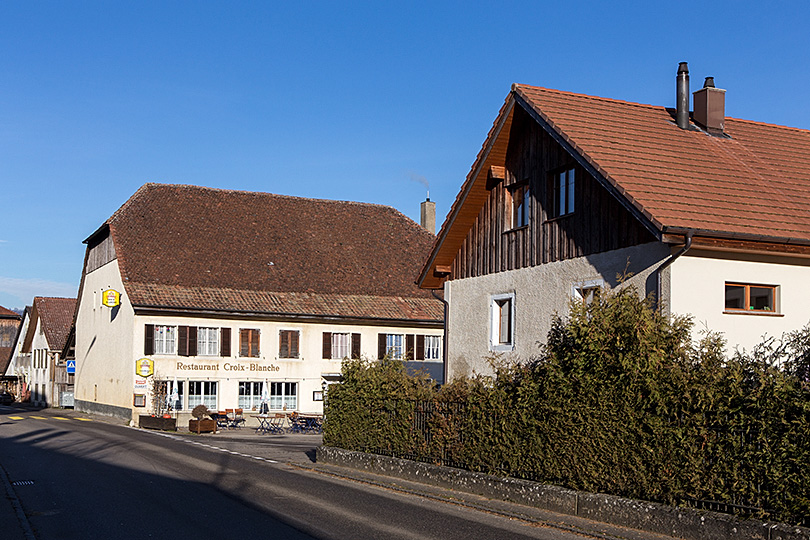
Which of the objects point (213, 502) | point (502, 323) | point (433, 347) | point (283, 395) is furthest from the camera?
point (433, 347)

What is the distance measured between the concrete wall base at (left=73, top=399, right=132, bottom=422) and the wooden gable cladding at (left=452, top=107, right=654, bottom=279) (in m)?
24.0

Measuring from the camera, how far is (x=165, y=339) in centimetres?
4316

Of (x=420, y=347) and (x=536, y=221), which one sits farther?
(x=420, y=347)

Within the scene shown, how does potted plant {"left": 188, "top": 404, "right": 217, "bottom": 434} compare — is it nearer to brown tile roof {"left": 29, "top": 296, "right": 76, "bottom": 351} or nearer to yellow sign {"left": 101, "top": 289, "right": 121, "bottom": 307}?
yellow sign {"left": 101, "top": 289, "right": 121, "bottom": 307}

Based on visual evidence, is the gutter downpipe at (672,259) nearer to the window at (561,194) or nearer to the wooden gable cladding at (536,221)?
the wooden gable cladding at (536,221)

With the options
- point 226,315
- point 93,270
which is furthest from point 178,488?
point 93,270

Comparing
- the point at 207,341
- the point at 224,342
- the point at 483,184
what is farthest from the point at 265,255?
the point at 483,184

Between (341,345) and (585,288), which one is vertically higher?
(585,288)

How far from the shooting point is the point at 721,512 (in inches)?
456

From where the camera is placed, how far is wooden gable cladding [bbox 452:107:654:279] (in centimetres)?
1897

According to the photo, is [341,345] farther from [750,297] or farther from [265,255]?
[750,297]

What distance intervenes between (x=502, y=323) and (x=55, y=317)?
51.1 metres

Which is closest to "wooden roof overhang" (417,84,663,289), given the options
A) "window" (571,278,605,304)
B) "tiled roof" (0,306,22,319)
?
"window" (571,278,605,304)

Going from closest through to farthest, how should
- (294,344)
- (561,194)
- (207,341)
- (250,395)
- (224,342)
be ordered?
1. (561,194)
2. (207,341)
3. (224,342)
4. (250,395)
5. (294,344)
